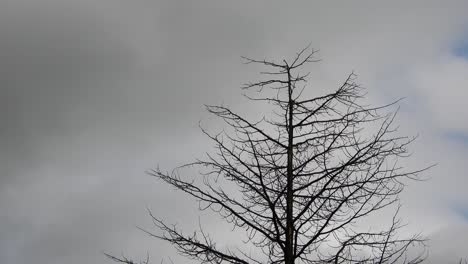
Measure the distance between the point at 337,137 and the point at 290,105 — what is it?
949mm

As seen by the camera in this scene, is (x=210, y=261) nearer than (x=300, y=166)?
Yes

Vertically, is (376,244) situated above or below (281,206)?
below

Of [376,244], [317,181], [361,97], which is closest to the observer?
[376,244]

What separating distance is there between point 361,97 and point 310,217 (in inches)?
72.6

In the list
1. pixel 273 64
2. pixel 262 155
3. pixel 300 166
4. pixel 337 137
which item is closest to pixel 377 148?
pixel 337 137


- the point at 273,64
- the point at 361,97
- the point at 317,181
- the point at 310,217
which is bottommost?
the point at 310,217

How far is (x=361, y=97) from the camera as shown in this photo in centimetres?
775

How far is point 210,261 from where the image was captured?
6.89 m

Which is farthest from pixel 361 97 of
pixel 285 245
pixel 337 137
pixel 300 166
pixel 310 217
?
pixel 285 245

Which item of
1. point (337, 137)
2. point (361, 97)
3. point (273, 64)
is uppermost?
point (273, 64)

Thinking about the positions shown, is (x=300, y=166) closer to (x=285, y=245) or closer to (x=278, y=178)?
(x=278, y=178)

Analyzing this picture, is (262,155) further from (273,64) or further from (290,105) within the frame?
(273,64)

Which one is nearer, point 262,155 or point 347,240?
point 347,240

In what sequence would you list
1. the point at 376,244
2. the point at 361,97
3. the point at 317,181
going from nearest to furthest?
1. the point at 376,244
2. the point at 317,181
3. the point at 361,97
